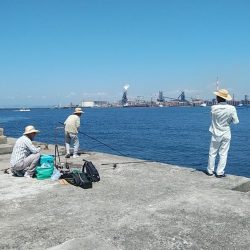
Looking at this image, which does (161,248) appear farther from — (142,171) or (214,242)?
Answer: (142,171)

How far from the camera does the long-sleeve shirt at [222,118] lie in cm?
853

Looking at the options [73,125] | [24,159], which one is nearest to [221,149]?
[24,159]

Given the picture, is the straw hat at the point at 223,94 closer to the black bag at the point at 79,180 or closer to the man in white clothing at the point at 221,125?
the man in white clothing at the point at 221,125

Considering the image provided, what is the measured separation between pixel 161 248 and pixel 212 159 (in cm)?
439

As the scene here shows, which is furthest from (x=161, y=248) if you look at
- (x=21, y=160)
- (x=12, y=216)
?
(x=21, y=160)

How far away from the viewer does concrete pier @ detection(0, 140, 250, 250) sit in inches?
195

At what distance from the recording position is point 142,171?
943 centimetres

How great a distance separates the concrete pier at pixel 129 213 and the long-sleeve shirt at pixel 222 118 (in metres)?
1.09

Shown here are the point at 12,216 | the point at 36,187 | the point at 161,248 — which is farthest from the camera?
the point at 36,187

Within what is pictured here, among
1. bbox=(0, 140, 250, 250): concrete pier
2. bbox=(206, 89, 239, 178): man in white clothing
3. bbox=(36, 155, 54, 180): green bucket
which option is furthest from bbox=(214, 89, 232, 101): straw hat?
bbox=(36, 155, 54, 180): green bucket

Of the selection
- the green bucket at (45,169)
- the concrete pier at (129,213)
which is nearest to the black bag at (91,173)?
the concrete pier at (129,213)

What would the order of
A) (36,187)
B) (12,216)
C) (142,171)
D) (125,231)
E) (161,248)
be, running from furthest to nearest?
(142,171) < (36,187) < (12,216) < (125,231) < (161,248)

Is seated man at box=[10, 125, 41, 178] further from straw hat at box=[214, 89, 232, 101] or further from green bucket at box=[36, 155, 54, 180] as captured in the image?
straw hat at box=[214, 89, 232, 101]

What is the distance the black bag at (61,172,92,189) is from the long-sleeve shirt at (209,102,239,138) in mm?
3180
